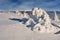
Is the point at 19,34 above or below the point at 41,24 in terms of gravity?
below

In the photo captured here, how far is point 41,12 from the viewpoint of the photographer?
1313 centimetres

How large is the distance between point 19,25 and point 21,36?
5.75 ft

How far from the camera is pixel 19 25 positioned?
12.3 metres

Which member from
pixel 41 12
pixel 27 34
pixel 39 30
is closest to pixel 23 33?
pixel 27 34

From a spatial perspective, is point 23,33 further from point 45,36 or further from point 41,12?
point 41,12

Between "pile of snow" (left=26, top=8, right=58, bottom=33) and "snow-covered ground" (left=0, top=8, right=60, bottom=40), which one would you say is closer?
"snow-covered ground" (left=0, top=8, right=60, bottom=40)

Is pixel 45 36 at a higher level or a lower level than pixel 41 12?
lower

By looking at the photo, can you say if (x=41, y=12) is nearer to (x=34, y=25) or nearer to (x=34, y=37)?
(x=34, y=25)

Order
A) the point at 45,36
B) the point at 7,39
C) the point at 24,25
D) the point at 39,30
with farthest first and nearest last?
the point at 24,25 < the point at 39,30 < the point at 45,36 < the point at 7,39

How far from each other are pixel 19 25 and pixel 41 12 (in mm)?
1634

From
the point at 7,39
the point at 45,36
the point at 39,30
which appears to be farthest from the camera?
the point at 39,30

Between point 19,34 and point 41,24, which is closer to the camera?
point 19,34

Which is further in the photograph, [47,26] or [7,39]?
[47,26]

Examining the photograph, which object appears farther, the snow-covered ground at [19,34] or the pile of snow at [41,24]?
the pile of snow at [41,24]
